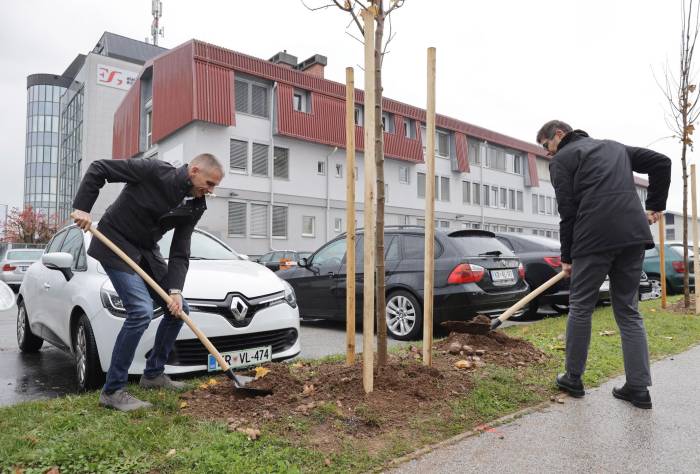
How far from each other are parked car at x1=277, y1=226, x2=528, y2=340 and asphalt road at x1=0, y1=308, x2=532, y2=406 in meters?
0.42

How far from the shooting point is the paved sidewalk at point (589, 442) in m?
2.82

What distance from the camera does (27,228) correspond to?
53844mm

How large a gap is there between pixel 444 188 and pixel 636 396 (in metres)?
34.5

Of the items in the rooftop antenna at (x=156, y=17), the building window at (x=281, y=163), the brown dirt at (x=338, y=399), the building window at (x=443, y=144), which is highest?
the rooftop antenna at (x=156, y=17)

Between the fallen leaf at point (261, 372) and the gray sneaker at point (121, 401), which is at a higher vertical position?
the fallen leaf at point (261, 372)

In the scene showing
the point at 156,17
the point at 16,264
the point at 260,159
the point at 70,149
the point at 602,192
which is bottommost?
the point at 16,264

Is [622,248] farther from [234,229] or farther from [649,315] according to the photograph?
[234,229]

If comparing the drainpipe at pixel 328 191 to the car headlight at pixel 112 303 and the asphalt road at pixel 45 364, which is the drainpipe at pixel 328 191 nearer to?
the asphalt road at pixel 45 364

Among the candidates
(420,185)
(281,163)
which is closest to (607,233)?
(281,163)

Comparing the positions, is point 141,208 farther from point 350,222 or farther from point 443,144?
point 443,144

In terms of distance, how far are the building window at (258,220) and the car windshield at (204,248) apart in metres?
20.9

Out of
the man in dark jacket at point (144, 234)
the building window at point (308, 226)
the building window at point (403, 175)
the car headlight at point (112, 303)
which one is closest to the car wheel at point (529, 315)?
the man in dark jacket at point (144, 234)

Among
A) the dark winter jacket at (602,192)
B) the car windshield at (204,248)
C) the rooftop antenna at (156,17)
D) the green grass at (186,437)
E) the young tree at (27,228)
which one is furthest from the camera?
the rooftop antenna at (156,17)

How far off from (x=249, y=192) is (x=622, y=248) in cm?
2401
